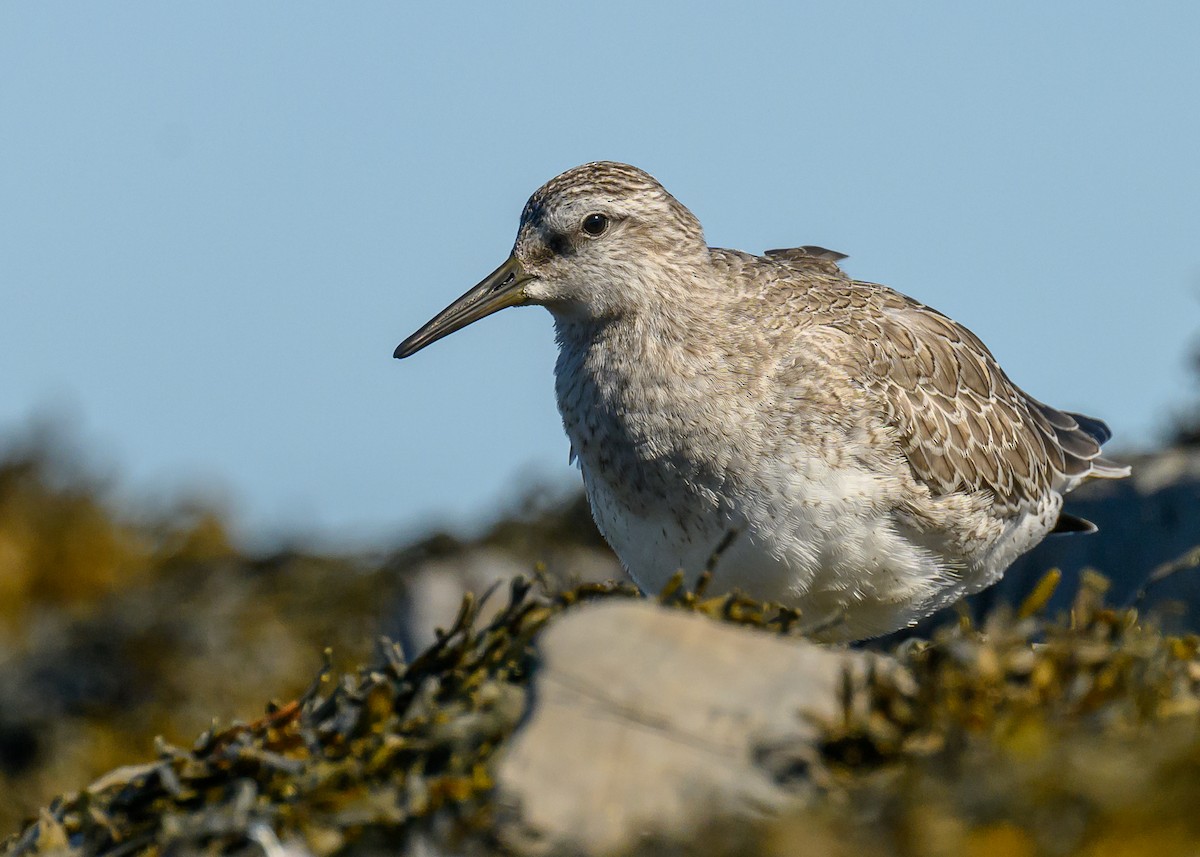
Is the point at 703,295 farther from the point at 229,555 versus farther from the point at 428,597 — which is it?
the point at 229,555

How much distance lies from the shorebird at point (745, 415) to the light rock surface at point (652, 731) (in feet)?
7.23

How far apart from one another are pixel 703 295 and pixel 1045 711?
3.04 meters

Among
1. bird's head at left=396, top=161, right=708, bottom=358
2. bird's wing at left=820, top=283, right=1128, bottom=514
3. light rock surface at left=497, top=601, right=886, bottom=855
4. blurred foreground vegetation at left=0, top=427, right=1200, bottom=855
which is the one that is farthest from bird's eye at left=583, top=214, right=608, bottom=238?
light rock surface at left=497, top=601, right=886, bottom=855

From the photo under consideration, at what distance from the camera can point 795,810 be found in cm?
297

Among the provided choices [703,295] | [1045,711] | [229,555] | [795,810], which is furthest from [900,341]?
[229,555]

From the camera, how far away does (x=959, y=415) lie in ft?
22.3

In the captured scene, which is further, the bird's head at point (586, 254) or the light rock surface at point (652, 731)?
the bird's head at point (586, 254)

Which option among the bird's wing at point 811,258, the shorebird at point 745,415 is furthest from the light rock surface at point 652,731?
the bird's wing at point 811,258

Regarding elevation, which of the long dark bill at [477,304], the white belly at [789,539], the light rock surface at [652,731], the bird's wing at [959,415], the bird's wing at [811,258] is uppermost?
the bird's wing at [811,258]

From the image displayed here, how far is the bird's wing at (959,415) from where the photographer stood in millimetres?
6332

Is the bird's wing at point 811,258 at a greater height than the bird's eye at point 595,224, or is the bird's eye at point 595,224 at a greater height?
the bird's wing at point 811,258

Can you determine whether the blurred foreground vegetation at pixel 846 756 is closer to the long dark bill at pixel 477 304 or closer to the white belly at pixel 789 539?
the white belly at pixel 789 539

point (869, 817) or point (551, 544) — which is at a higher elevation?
point (551, 544)

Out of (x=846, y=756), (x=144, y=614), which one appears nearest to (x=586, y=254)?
(x=846, y=756)
